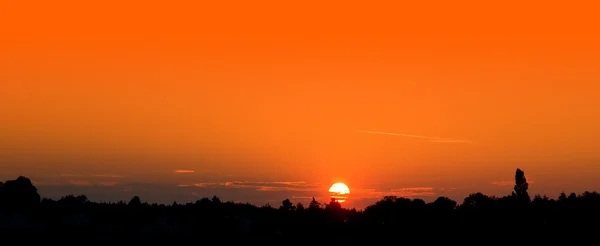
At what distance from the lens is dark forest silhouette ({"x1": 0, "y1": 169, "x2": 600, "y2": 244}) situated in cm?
8406

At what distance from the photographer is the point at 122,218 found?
287ft

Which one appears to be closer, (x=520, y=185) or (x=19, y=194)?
(x=19, y=194)

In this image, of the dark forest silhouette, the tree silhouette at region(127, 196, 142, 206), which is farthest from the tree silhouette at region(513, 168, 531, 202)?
the tree silhouette at region(127, 196, 142, 206)

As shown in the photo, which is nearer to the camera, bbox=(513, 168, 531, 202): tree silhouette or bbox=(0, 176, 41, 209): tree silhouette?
bbox=(0, 176, 41, 209): tree silhouette

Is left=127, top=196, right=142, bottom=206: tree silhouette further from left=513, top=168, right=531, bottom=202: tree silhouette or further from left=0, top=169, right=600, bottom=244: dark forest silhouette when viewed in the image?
left=513, top=168, right=531, bottom=202: tree silhouette

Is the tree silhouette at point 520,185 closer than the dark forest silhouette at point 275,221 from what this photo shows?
No

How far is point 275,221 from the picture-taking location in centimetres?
8944

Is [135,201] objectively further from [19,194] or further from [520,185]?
[520,185]

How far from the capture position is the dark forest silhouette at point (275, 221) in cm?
8406

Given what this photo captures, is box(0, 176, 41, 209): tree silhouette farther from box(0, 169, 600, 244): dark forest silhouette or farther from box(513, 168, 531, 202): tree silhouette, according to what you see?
box(513, 168, 531, 202): tree silhouette

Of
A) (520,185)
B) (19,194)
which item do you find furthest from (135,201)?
(520,185)

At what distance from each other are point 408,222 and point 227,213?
60.2ft

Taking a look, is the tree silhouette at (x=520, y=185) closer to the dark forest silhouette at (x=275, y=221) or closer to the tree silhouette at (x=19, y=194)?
the dark forest silhouette at (x=275, y=221)

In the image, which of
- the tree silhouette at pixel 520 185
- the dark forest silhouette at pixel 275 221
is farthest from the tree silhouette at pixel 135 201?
the tree silhouette at pixel 520 185
